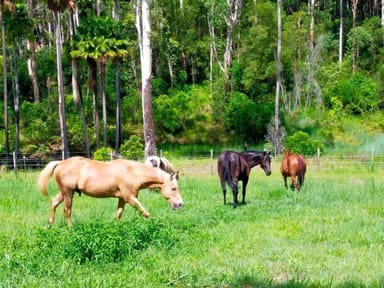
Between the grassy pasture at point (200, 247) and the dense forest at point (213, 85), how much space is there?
61.7 ft

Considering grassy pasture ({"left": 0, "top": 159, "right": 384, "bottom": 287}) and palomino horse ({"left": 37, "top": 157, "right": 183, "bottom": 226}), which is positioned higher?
palomino horse ({"left": 37, "top": 157, "right": 183, "bottom": 226})

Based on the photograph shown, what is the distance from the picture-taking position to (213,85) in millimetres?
36656

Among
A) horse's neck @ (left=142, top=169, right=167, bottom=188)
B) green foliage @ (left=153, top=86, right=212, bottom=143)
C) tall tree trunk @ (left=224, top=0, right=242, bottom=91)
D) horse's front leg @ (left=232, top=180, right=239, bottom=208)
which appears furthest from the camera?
tall tree trunk @ (left=224, top=0, right=242, bottom=91)

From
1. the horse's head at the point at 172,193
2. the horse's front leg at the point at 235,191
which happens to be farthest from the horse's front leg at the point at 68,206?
the horse's front leg at the point at 235,191

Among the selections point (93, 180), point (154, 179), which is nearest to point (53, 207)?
point (93, 180)

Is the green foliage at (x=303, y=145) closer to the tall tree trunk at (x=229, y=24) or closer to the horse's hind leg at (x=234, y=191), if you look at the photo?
the tall tree trunk at (x=229, y=24)

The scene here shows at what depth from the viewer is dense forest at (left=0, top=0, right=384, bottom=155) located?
3189 cm

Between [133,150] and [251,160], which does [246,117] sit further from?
[251,160]

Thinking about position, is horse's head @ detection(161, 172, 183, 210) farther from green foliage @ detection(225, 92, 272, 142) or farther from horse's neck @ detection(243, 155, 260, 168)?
green foliage @ detection(225, 92, 272, 142)

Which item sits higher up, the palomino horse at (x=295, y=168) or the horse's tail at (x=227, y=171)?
the horse's tail at (x=227, y=171)

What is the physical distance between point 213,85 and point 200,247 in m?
30.0

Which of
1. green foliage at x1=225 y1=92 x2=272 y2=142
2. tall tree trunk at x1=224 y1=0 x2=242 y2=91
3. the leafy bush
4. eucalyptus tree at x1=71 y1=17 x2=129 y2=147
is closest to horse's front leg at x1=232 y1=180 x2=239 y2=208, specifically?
the leafy bush

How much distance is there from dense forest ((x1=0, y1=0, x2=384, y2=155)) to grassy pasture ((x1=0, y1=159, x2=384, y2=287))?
18.8m

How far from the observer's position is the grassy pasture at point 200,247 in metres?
5.89
